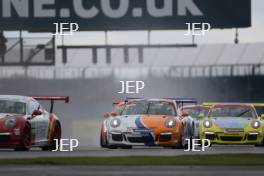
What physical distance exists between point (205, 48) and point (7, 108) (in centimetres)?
5246

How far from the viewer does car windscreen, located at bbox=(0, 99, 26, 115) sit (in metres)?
23.4

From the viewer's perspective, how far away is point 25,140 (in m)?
22.9

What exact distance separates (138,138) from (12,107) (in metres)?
2.53

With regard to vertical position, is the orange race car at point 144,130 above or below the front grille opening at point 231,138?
above

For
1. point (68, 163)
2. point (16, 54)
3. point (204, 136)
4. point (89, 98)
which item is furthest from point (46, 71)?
point (68, 163)

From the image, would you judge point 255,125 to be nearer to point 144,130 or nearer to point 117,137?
point 144,130

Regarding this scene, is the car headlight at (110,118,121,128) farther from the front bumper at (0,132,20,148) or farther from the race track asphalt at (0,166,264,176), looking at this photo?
the race track asphalt at (0,166,264,176)

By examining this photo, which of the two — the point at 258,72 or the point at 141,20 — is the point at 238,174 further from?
the point at 258,72

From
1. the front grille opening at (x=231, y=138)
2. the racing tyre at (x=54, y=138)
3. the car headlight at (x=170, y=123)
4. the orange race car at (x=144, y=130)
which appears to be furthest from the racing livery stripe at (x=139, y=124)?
the front grille opening at (x=231, y=138)

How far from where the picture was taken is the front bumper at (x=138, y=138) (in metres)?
24.0

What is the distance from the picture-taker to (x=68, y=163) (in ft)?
59.2

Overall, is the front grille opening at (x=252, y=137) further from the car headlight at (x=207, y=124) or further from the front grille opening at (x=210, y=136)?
the car headlight at (x=207, y=124)

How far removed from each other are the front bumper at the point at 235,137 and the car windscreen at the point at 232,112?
0.91 meters

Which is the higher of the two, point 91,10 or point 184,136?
point 91,10
